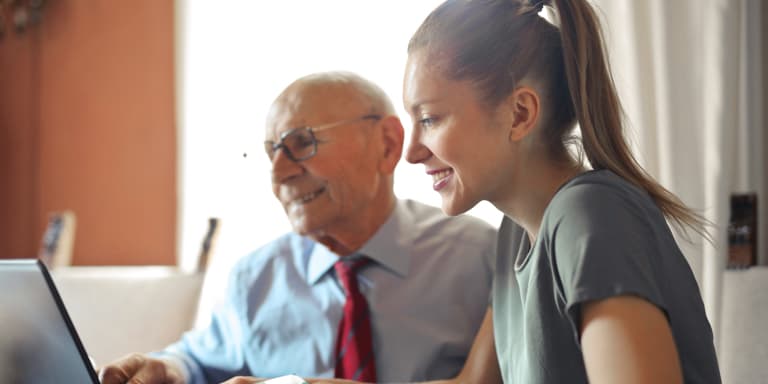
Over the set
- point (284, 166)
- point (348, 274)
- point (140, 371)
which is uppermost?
point (284, 166)

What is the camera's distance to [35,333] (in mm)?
1021

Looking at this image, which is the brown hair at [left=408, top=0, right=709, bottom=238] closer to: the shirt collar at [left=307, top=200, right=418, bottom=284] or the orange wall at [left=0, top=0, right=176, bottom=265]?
the shirt collar at [left=307, top=200, right=418, bottom=284]

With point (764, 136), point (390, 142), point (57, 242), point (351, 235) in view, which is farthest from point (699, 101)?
point (57, 242)

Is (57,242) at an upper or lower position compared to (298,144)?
lower

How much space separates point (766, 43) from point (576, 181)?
985mm

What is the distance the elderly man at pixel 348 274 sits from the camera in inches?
60.4

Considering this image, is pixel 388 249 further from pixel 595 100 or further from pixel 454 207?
pixel 595 100

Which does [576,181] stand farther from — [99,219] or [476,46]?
[99,219]

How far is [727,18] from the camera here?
1.52 m

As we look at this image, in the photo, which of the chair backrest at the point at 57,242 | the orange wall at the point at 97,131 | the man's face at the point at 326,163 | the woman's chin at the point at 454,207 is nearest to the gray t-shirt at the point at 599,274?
the woman's chin at the point at 454,207

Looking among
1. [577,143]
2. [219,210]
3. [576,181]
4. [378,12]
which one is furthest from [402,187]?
[576,181]

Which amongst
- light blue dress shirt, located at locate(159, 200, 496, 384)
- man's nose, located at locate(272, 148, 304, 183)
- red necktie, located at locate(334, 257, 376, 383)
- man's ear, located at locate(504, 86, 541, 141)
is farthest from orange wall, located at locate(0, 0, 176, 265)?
man's ear, located at locate(504, 86, 541, 141)

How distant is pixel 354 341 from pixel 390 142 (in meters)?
0.45

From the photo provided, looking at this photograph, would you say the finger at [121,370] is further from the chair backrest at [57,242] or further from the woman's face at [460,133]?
the chair backrest at [57,242]
